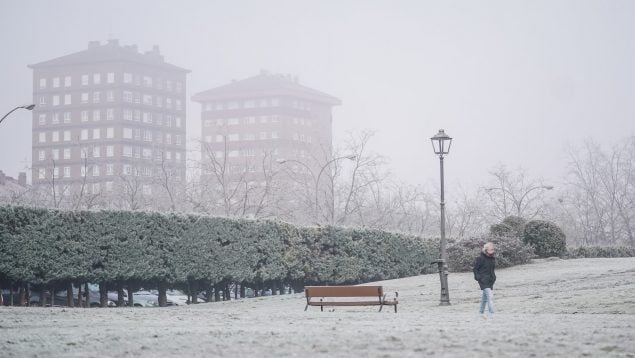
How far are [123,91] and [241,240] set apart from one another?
4667 inches

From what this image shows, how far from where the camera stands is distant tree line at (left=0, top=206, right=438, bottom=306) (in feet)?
87.7

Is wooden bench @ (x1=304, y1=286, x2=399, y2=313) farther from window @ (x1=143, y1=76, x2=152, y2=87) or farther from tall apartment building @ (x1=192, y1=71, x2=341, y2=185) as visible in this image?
tall apartment building @ (x1=192, y1=71, x2=341, y2=185)

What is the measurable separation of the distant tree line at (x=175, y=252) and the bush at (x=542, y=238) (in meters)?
7.15

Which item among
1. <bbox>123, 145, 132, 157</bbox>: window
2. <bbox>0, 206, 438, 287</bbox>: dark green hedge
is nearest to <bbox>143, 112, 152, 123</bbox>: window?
<bbox>123, 145, 132, 157</bbox>: window

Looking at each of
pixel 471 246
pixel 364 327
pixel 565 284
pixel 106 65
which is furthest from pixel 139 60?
pixel 364 327

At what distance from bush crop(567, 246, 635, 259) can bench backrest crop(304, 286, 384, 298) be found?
26.2m

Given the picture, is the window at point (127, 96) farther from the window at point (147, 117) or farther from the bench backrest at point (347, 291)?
the bench backrest at point (347, 291)

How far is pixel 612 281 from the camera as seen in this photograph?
1156 inches

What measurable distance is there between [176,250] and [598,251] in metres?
30.2

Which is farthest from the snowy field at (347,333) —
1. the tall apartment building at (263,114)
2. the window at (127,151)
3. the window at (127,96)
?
the tall apartment building at (263,114)

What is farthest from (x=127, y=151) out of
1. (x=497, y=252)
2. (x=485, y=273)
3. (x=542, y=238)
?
(x=485, y=273)

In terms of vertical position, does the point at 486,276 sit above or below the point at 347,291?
above

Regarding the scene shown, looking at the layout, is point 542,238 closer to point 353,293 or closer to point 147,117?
point 353,293

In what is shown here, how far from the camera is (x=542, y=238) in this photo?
43.3 metres
